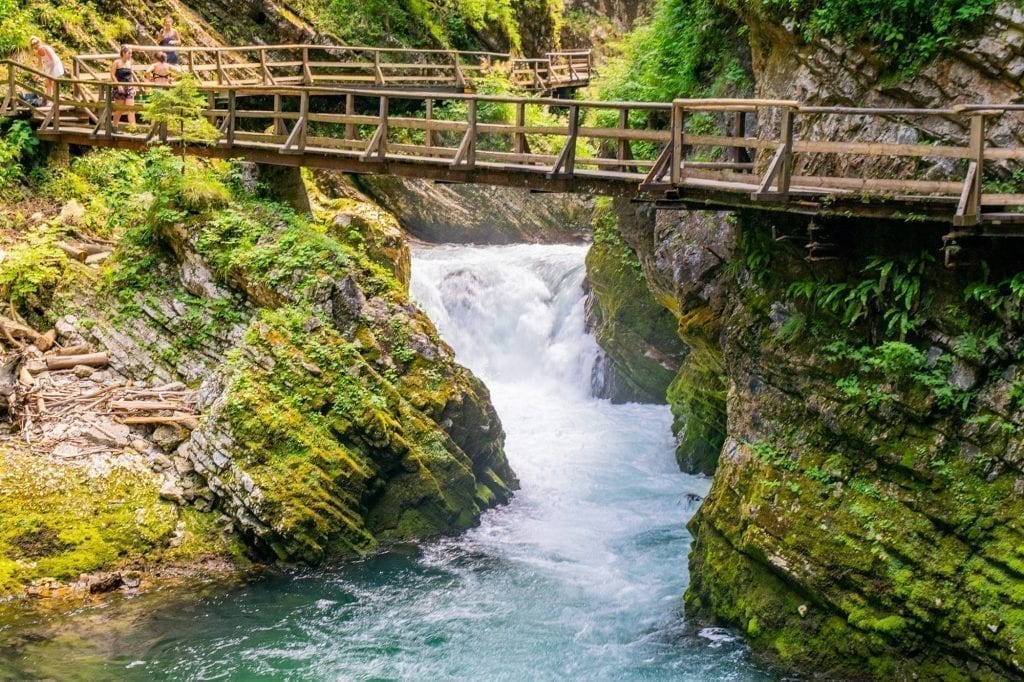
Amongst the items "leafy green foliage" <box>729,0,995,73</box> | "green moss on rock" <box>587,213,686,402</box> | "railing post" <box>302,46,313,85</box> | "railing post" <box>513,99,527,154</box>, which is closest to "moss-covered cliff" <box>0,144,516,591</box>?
"railing post" <box>513,99,527,154</box>

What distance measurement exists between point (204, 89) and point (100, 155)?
326 centimetres

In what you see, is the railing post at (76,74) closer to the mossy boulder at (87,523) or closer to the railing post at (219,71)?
the railing post at (219,71)

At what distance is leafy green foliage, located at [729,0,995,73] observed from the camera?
10664 millimetres

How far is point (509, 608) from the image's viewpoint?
42.6 ft

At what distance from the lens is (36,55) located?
20547 millimetres

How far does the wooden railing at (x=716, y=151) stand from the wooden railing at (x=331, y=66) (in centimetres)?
335

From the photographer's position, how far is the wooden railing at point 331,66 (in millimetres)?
22469

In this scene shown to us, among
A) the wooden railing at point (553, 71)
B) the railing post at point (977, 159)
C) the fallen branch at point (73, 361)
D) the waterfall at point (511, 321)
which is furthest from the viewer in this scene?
the wooden railing at point (553, 71)

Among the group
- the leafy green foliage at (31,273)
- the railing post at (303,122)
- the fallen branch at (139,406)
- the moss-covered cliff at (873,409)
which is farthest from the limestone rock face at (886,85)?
the leafy green foliage at (31,273)

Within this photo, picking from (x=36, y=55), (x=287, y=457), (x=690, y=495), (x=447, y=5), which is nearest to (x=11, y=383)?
(x=287, y=457)

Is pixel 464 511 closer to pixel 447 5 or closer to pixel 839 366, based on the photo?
pixel 839 366

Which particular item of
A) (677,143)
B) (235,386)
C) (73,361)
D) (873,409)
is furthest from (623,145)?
(73,361)

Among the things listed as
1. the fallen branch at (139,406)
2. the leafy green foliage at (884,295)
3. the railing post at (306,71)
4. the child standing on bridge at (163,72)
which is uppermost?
the railing post at (306,71)

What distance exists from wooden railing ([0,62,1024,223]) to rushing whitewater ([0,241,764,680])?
5634mm
